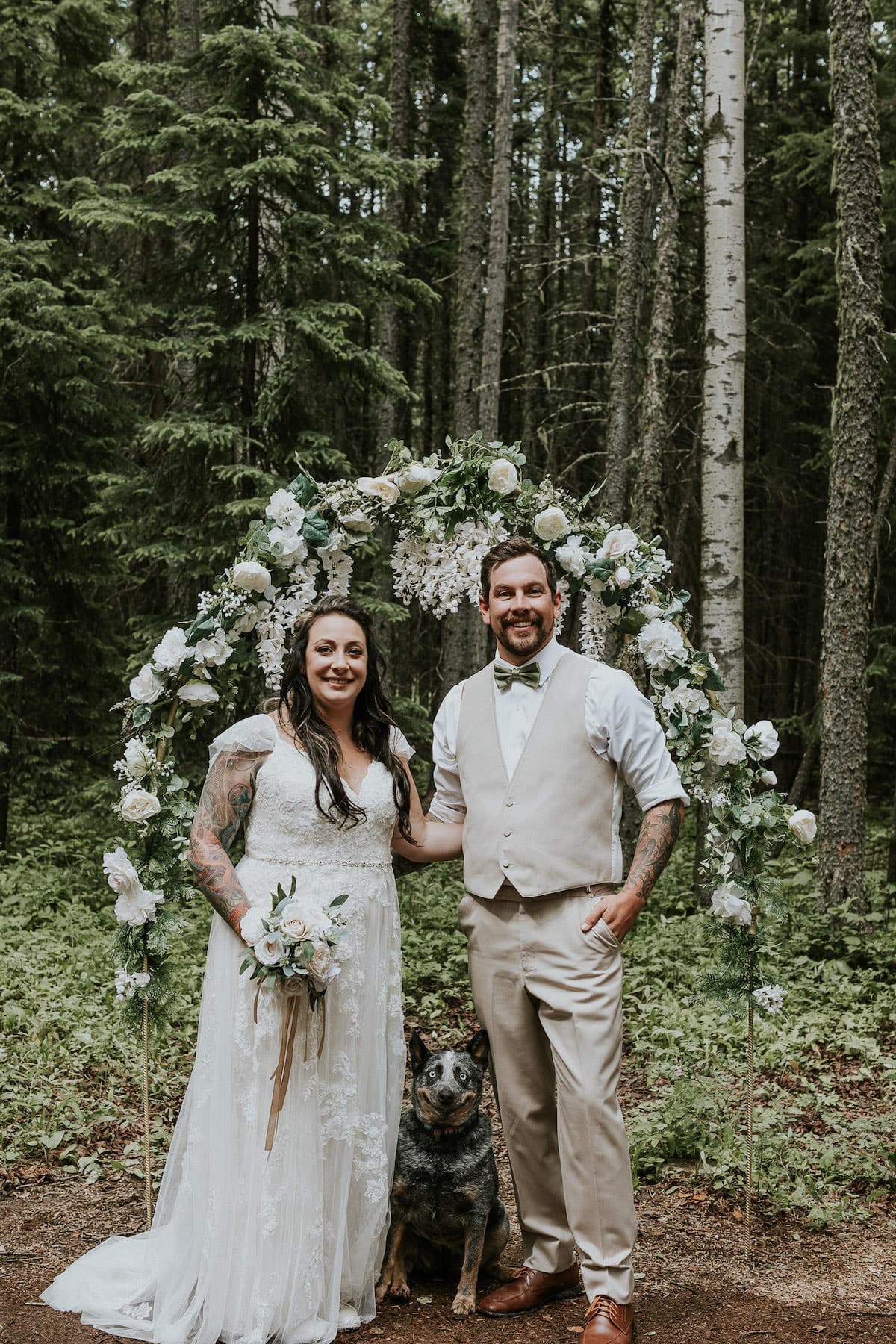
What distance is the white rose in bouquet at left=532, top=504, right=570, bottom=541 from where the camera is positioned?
180 inches

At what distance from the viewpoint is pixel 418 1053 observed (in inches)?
165

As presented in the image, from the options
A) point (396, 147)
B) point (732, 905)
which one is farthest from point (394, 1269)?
point (396, 147)

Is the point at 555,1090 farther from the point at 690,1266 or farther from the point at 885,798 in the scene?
the point at 885,798

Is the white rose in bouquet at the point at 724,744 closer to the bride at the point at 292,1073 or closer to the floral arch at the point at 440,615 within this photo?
the floral arch at the point at 440,615

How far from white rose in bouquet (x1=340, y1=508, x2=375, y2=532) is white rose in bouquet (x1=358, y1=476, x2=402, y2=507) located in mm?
83

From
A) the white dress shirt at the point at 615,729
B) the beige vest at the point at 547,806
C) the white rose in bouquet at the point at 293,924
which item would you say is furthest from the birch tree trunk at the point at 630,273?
the white rose in bouquet at the point at 293,924

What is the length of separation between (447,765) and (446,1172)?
145cm

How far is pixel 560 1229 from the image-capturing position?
4090mm

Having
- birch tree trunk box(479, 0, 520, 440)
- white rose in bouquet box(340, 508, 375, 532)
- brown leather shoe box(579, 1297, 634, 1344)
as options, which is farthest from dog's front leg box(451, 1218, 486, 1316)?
birch tree trunk box(479, 0, 520, 440)

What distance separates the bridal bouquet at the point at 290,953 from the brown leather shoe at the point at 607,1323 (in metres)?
1.17

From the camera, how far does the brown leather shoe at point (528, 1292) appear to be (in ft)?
13.1

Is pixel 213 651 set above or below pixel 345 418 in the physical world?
below

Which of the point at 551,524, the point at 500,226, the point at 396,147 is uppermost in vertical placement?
the point at 396,147

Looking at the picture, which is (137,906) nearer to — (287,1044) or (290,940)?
(287,1044)
